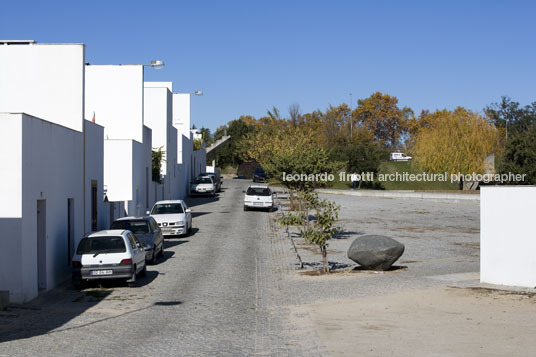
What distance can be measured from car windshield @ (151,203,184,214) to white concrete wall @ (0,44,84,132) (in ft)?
31.3

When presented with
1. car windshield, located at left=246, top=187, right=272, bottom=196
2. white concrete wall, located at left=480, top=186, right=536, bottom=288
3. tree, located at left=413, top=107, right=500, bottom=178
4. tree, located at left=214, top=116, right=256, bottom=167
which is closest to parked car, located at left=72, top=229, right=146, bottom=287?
white concrete wall, located at left=480, top=186, right=536, bottom=288

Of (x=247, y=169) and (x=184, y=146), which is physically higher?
(x=184, y=146)

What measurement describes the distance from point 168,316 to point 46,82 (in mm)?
12294

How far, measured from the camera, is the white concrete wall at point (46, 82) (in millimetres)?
23578

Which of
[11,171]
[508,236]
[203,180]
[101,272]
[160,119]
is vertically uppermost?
[160,119]

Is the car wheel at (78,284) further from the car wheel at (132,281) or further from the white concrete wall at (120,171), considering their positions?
the white concrete wall at (120,171)

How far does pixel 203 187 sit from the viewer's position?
181 ft

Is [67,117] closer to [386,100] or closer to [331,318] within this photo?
[331,318]

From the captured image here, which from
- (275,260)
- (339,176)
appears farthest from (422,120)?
(275,260)

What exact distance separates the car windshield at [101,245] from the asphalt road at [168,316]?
1.11 meters

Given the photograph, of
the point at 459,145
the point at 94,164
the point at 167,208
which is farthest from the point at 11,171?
the point at 459,145

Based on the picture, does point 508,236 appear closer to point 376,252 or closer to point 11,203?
point 376,252

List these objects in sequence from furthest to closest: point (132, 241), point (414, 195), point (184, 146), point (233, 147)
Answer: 1. point (233, 147)
2. point (414, 195)
3. point (184, 146)
4. point (132, 241)

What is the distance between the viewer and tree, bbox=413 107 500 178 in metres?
59.7
